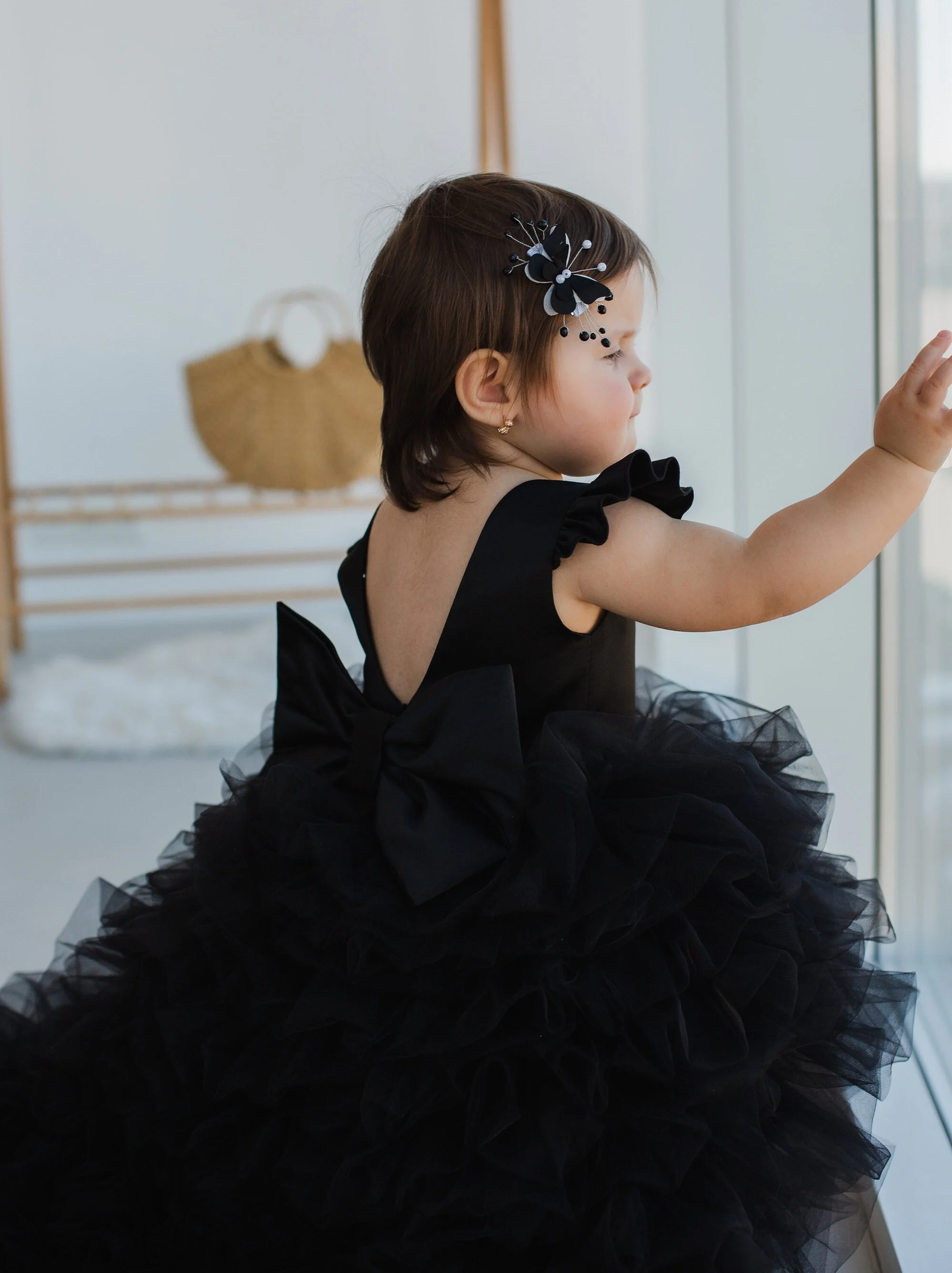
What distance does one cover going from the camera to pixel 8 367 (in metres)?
3.93

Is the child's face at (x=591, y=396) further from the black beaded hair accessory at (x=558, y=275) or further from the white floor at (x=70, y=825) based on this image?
the white floor at (x=70, y=825)

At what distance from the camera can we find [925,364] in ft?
2.32

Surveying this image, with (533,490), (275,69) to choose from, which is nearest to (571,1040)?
(533,490)

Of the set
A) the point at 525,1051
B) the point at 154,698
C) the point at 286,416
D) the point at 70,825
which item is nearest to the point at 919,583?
the point at 525,1051

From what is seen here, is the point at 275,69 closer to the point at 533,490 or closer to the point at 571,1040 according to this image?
the point at 533,490

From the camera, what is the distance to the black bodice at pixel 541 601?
30.9 inches

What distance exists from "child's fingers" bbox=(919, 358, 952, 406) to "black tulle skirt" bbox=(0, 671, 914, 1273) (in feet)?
0.93

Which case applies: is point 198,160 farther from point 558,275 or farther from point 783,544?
point 783,544

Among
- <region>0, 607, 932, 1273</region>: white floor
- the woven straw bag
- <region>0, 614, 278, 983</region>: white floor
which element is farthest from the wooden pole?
<region>0, 607, 932, 1273</region>: white floor

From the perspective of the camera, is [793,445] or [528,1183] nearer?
[528,1183]

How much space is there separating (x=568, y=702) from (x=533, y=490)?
0.16 m

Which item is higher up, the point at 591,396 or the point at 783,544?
the point at 591,396

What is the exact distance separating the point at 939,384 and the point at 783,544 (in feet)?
0.44

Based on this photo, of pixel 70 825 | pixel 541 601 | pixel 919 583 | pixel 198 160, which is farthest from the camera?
pixel 198 160
